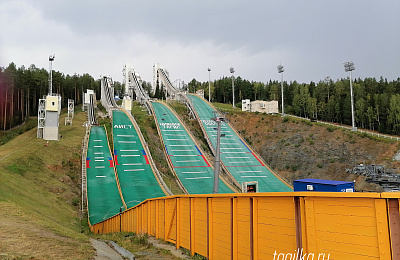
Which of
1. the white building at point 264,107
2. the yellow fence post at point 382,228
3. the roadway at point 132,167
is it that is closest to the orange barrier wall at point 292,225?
the yellow fence post at point 382,228

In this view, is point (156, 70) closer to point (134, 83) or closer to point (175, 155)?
point (134, 83)

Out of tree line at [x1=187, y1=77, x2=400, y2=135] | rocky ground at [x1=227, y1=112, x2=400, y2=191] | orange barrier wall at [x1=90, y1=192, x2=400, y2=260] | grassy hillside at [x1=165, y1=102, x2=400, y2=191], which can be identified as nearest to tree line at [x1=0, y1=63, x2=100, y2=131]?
grassy hillside at [x1=165, y1=102, x2=400, y2=191]

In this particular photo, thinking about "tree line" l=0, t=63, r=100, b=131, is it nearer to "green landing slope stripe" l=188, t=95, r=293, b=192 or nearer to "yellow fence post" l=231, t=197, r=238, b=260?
"green landing slope stripe" l=188, t=95, r=293, b=192

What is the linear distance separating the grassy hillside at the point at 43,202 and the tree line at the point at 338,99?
228 ft

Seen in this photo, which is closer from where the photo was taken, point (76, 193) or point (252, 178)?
point (76, 193)

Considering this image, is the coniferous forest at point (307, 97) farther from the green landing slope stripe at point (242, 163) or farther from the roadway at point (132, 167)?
the green landing slope stripe at point (242, 163)

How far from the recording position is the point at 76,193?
25.9 meters

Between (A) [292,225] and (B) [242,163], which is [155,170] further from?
(A) [292,225]

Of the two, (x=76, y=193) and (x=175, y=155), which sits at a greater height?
(x=175, y=155)

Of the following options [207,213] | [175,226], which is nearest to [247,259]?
[207,213]

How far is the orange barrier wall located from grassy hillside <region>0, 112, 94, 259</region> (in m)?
3.29

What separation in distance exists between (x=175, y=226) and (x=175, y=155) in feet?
→ 96.3

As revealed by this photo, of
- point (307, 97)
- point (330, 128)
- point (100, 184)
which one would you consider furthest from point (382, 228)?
point (307, 97)

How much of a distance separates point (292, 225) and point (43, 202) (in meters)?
20.3
